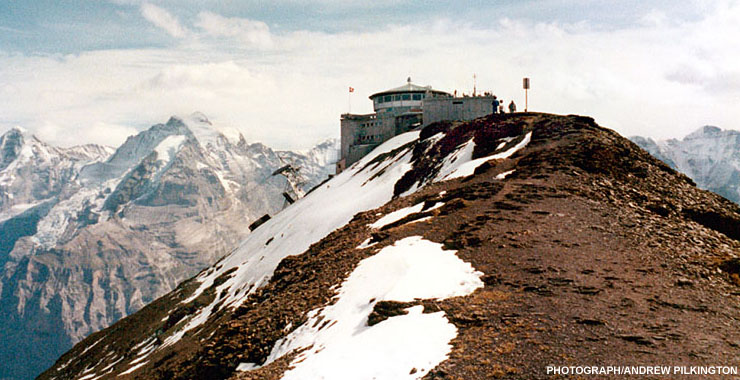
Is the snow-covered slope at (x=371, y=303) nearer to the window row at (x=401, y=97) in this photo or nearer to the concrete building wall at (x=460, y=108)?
the concrete building wall at (x=460, y=108)

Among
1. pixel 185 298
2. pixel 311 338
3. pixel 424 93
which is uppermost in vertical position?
pixel 424 93

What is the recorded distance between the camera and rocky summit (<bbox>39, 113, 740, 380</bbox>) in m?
15.6

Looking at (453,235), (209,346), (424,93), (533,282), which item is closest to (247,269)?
(209,346)

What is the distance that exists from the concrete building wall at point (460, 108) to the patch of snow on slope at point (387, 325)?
53994 millimetres

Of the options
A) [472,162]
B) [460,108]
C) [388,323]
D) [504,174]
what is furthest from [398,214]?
[460,108]

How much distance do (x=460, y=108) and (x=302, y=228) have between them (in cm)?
3188

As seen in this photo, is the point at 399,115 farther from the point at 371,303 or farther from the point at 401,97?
the point at 371,303

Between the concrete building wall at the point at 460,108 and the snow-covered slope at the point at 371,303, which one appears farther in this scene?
the concrete building wall at the point at 460,108

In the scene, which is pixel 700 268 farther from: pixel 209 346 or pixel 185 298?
pixel 185 298

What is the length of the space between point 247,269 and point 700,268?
45.2 meters

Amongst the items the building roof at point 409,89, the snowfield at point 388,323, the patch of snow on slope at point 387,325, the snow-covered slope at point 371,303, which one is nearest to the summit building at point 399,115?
the building roof at point 409,89

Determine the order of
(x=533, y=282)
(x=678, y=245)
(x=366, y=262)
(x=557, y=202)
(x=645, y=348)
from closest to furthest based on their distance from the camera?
(x=645, y=348), (x=533, y=282), (x=678, y=245), (x=366, y=262), (x=557, y=202)

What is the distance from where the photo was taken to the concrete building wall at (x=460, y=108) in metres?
77.2

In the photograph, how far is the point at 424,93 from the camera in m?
100
